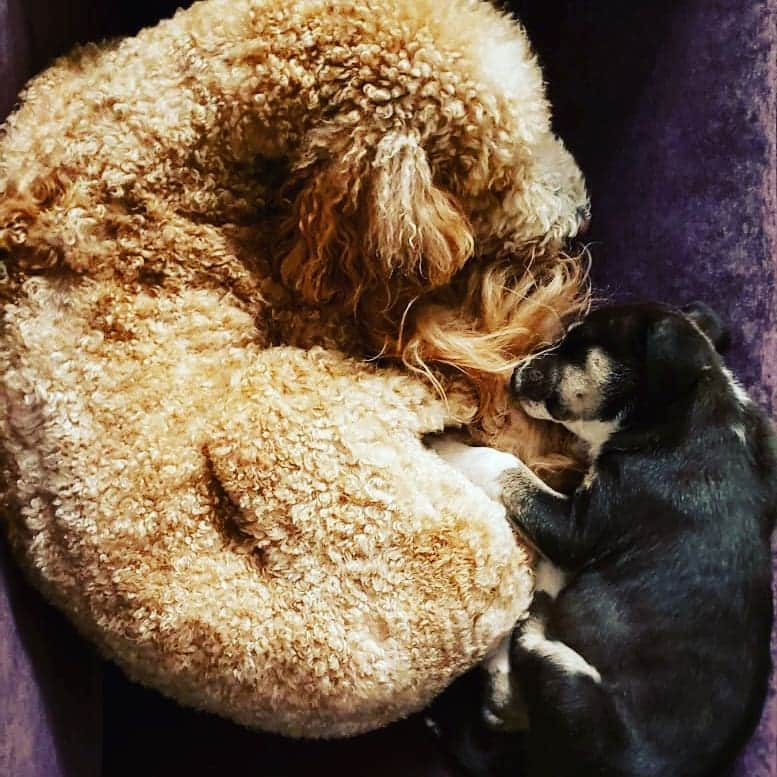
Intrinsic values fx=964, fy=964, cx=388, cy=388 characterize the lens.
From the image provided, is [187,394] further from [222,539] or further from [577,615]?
[577,615]

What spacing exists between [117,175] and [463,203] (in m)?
0.51

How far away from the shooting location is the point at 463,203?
1459 mm

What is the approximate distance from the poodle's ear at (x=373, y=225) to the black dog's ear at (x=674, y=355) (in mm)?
311

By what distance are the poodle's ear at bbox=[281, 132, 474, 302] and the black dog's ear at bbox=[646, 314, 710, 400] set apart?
31cm

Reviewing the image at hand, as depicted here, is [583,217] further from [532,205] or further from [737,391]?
[737,391]

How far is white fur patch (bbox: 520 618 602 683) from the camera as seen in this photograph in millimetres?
1397

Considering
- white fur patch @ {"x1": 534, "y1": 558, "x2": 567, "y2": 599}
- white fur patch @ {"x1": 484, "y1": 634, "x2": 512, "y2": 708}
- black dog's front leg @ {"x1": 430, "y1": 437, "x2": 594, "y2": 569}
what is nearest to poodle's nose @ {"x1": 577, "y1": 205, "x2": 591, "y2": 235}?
black dog's front leg @ {"x1": 430, "y1": 437, "x2": 594, "y2": 569}

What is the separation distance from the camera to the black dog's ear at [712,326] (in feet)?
5.06

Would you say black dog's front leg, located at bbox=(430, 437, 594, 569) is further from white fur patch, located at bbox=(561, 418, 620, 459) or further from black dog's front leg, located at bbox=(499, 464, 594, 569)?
white fur patch, located at bbox=(561, 418, 620, 459)

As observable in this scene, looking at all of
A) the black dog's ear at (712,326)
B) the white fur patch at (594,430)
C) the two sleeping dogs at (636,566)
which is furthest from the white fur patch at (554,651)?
the black dog's ear at (712,326)

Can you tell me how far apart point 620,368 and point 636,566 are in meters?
0.30

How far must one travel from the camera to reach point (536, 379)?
1.54 meters

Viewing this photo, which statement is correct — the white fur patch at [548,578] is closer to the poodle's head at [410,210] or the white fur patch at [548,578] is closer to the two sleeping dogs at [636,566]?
the two sleeping dogs at [636,566]

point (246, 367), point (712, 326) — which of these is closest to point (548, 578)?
point (712, 326)
